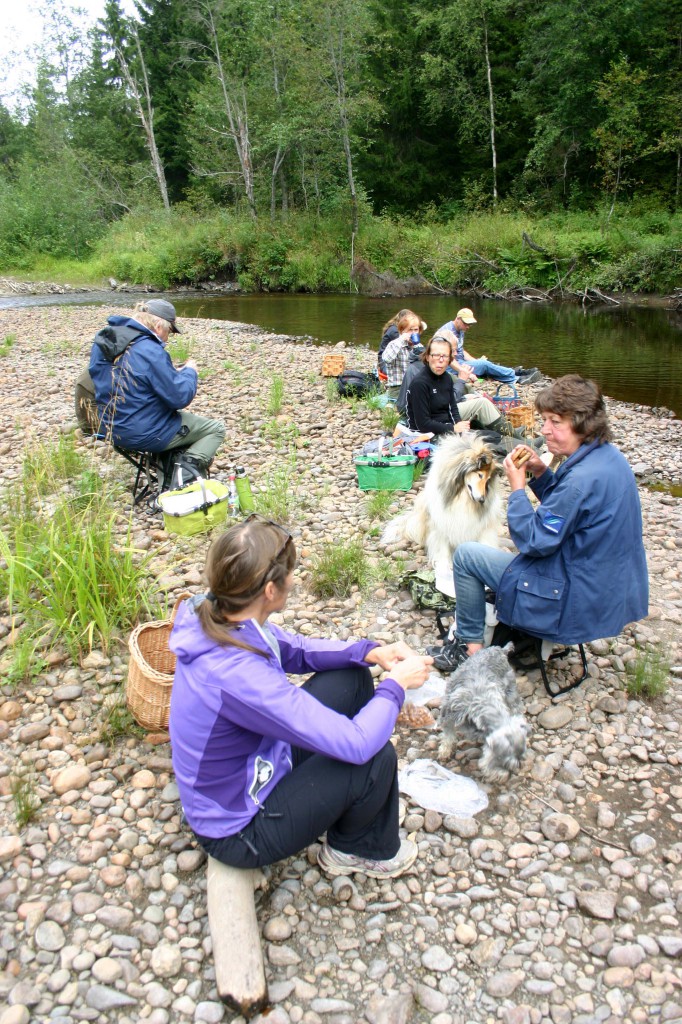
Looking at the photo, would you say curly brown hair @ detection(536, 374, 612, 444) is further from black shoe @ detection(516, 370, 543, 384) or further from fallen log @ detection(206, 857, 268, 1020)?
black shoe @ detection(516, 370, 543, 384)

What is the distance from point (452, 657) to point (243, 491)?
247cm

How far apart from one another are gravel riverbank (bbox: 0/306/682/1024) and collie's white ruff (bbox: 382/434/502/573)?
30.7 inches

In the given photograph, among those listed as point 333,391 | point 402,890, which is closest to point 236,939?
point 402,890

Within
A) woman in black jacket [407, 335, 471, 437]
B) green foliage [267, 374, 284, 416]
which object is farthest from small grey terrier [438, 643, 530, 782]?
green foliage [267, 374, 284, 416]

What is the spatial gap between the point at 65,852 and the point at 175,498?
2.77m

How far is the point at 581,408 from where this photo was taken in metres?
3.07

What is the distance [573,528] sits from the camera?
9.95 ft

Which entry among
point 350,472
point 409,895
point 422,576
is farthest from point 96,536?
point 350,472

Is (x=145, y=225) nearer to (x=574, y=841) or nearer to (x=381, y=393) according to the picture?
(x=381, y=393)

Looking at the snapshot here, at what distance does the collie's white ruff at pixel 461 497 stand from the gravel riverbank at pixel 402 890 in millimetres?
780

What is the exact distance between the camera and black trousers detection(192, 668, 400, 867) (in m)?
2.22

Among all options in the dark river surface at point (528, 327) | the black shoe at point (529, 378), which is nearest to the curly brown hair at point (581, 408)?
the dark river surface at point (528, 327)

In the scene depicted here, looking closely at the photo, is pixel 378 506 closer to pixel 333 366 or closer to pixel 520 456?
pixel 520 456

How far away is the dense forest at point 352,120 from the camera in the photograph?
2431 cm
